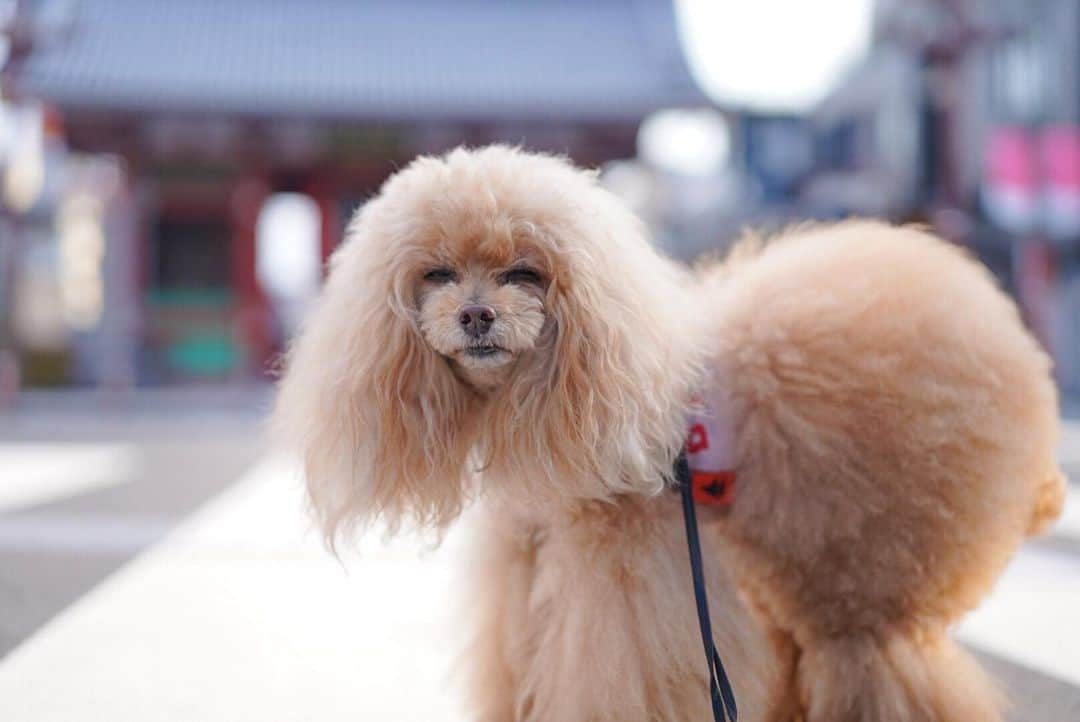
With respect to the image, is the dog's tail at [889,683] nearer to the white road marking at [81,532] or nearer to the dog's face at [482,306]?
the dog's face at [482,306]

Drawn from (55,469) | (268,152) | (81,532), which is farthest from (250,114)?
(81,532)

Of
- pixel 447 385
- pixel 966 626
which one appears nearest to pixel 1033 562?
pixel 966 626

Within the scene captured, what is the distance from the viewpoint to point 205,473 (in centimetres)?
598

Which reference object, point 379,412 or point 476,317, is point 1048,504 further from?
point 379,412

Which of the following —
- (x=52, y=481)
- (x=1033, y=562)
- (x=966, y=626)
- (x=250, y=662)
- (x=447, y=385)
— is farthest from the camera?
(x=52, y=481)

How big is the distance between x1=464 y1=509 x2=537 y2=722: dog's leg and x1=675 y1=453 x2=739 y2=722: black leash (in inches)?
13.3

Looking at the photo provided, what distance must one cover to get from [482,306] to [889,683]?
44.4 inches

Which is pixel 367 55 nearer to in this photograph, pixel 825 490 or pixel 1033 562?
pixel 1033 562

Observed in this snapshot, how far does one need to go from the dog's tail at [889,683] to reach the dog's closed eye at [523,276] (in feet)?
3.20

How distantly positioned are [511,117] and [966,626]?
27.6 ft

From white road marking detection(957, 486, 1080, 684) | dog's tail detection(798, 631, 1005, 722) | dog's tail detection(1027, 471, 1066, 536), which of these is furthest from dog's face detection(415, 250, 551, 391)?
white road marking detection(957, 486, 1080, 684)

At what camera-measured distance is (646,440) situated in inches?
64.1

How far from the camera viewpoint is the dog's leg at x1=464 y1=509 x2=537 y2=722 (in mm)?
1789

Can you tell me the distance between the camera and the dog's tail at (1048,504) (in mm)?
1915
